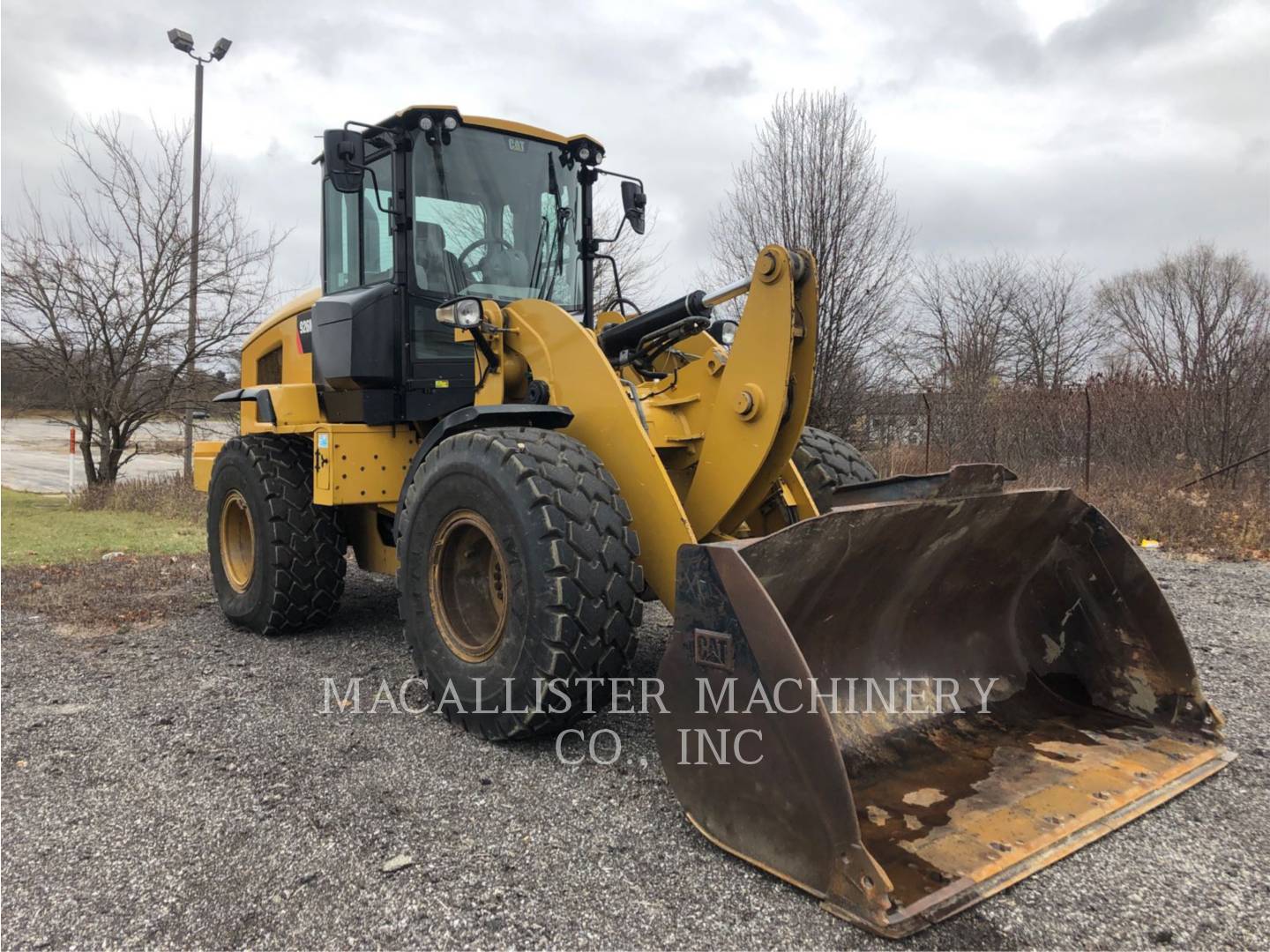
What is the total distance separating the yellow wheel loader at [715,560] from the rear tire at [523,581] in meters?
0.01

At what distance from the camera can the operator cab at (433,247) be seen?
459 cm

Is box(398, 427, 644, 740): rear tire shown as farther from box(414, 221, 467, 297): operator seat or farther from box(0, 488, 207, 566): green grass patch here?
box(0, 488, 207, 566): green grass patch

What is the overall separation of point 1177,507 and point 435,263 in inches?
344

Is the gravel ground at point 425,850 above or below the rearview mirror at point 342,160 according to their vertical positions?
below

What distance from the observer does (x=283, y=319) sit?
19.1 ft

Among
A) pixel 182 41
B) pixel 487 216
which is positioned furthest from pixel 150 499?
pixel 487 216

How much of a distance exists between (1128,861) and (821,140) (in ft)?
41.3

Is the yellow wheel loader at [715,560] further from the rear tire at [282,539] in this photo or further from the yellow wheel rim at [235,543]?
the yellow wheel rim at [235,543]

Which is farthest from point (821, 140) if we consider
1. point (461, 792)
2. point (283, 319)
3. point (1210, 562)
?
point (461, 792)

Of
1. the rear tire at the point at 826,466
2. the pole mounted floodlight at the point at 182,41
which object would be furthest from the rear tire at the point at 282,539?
the pole mounted floodlight at the point at 182,41

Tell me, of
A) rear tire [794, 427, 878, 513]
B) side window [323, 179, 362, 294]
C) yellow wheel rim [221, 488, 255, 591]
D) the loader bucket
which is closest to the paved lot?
yellow wheel rim [221, 488, 255, 591]

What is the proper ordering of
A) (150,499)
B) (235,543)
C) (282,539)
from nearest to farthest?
(282,539), (235,543), (150,499)

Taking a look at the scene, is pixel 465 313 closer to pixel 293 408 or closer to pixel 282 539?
pixel 293 408

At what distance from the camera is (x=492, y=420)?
12.8 ft
